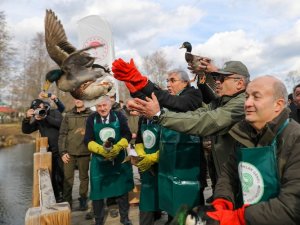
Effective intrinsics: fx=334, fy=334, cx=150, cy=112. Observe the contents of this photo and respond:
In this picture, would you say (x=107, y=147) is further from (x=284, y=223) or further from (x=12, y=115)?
(x=12, y=115)

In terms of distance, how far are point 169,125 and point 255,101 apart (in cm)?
66

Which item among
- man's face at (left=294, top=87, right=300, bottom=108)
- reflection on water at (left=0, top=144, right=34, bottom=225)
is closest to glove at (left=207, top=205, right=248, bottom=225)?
man's face at (left=294, top=87, right=300, bottom=108)

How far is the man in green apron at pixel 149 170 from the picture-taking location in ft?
12.9

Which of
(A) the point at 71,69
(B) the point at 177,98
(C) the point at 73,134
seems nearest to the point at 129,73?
(A) the point at 71,69

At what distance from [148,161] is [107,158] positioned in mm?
948

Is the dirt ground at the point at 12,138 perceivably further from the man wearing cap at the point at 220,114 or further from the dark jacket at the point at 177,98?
the man wearing cap at the point at 220,114

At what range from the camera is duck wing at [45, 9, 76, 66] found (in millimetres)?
2678

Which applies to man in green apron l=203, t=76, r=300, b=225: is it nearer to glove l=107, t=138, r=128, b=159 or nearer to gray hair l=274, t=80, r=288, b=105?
gray hair l=274, t=80, r=288, b=105

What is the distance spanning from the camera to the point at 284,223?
188 cm

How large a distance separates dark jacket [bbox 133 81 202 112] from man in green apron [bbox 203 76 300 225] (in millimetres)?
714

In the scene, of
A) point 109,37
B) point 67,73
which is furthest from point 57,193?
point 67,73

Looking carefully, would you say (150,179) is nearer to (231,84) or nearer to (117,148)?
(117,148)

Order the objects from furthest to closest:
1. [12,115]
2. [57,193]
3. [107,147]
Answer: [12,115] → [57,193] → [107,147]

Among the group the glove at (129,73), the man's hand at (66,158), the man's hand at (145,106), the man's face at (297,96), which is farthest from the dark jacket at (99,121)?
the man's face at (297,96)
